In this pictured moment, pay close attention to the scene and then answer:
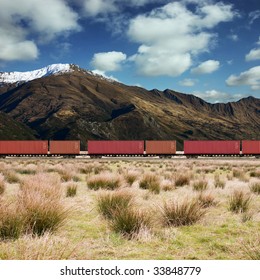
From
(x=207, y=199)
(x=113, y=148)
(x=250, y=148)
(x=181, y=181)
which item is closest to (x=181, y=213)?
(x=207, y=199)

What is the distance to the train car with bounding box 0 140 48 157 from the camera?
55.9 meters

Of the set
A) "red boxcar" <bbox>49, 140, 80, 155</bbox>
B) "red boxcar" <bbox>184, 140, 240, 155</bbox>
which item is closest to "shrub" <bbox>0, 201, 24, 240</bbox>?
"red boxcar" <bbox>49, 140, 80, 155</bbox>

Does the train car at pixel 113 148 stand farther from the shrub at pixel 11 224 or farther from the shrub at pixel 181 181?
the shrub at pixel 11 224

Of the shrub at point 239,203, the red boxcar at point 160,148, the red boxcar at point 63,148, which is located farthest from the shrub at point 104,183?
the red boxcar at point 160,148

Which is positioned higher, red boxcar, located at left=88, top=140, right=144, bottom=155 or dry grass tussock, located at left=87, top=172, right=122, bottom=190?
red boxcar, located at left=88, top=140, right=144, bottom=155

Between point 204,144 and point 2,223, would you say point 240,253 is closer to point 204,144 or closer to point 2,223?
point 2,223

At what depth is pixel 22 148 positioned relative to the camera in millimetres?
56344

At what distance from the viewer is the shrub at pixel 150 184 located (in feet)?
41.7

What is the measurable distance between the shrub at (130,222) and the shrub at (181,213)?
2.86 feet

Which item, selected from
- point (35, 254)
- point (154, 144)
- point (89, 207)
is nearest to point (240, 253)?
Answer: point (35, 254)

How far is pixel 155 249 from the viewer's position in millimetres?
5852

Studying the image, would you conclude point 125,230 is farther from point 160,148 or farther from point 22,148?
point 22,148

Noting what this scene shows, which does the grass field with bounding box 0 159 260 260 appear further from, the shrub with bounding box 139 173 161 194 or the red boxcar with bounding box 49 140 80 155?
the red boxcar with bounding box 49 140 80 155

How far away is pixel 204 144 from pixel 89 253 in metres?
54.0
